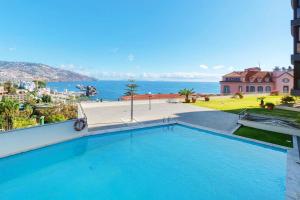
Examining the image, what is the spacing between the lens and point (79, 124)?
12.9 metres

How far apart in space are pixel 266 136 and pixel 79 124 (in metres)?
12.8

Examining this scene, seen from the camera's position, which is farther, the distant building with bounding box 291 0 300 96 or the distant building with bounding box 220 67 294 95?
the distant building with bounding box 220 67 294 95

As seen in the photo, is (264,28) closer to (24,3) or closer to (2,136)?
(2,136)

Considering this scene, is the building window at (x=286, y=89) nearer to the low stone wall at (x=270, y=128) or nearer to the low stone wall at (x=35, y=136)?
the low stone wall at (x=270, y=128)

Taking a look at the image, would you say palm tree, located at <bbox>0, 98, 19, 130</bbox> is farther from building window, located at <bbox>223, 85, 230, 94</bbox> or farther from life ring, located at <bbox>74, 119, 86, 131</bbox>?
building window, located at <bbox>223, 85, 230, 94</bbox>

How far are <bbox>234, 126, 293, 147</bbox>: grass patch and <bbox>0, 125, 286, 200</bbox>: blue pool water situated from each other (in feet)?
2.79

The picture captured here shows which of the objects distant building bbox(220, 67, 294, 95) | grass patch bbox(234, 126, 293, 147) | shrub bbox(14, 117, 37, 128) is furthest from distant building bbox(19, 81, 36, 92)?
distant building bbox(220, 67, 294, 95)

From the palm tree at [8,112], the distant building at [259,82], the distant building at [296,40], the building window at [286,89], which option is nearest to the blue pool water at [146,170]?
the palm tree at [8,112]

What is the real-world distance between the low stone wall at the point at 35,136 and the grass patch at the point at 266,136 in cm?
1153

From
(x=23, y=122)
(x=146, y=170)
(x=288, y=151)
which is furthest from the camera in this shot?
(x=23, y=122)

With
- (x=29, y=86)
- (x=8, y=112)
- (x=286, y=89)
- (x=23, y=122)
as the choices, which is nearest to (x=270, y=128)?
(x=23, y=122)

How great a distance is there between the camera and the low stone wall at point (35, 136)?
9.95 metres

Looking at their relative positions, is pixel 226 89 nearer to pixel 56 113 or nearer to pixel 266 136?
pixel 266 136

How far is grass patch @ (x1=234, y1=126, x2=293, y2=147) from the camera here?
11.8 m
